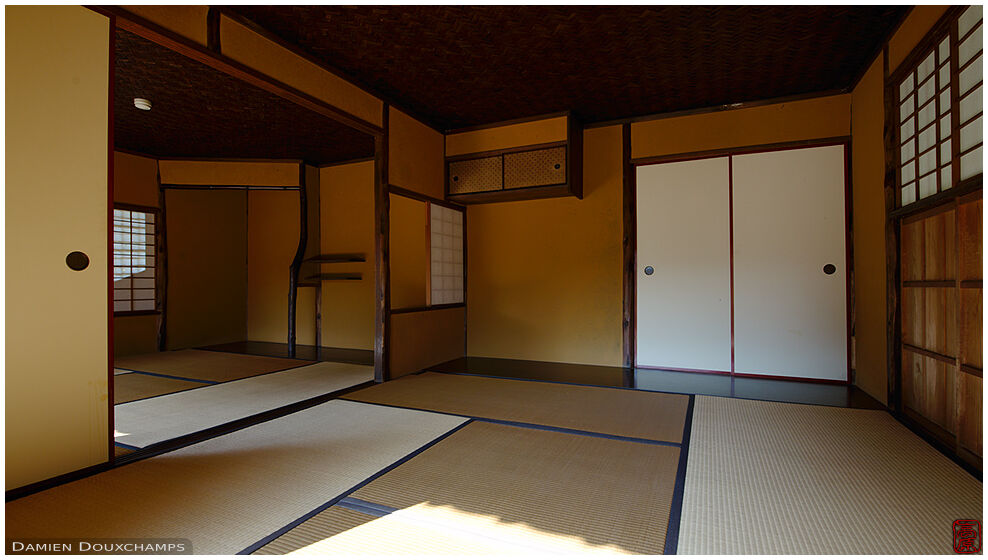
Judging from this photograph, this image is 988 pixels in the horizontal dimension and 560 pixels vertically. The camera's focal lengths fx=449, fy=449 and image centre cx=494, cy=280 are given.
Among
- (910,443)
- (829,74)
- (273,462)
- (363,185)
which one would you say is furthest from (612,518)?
(363,185)

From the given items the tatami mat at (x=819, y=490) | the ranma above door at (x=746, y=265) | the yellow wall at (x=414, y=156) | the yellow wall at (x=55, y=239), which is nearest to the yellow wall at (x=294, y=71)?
the yellow wall at (x=414, y=156)

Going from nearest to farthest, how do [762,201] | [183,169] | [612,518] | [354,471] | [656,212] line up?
[612,518], [354,471], [762,201], [656,212], [183,169]

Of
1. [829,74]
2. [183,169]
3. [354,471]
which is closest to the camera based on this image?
[354,471]

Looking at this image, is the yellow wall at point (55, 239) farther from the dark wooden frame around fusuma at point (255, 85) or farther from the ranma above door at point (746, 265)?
the ranma above door at point (746, 265)

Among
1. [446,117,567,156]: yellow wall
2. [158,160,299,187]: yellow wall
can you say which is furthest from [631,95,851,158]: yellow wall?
[158,160,299,187]: yellow wall

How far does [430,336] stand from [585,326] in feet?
5.53

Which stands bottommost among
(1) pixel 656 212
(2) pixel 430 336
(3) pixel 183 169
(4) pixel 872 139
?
(2) pixel 430 336

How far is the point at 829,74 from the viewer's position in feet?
12.1

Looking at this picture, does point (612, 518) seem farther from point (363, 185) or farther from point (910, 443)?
point (363, 185)

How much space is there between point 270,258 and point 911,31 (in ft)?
23.3

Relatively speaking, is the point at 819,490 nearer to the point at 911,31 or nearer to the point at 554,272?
the point at 911,31

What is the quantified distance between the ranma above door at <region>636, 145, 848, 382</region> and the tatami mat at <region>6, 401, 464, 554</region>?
278 cm

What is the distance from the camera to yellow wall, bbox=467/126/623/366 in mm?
4789

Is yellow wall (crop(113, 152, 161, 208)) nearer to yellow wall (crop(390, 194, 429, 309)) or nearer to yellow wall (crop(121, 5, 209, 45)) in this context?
yellow wall (crop(390, 194, 429, 309))
